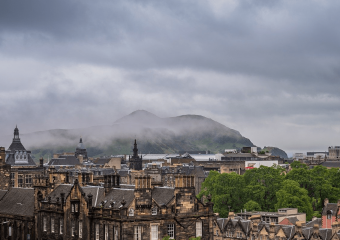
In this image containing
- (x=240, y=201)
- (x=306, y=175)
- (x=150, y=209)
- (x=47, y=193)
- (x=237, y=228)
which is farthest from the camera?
(x=306, y=175)

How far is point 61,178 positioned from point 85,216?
754 inches

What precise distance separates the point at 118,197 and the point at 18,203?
3069 cm

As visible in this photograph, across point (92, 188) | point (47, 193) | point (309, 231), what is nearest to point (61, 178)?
point (47, 193)

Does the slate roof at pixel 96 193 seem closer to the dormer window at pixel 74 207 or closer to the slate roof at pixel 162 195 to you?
the dormer window at pixel 74 207

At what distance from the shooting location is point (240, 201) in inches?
5782

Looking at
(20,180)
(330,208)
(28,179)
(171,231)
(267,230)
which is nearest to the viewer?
(171,231)

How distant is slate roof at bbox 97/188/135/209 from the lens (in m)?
80.2

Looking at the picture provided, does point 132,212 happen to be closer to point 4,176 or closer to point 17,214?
point 17,214

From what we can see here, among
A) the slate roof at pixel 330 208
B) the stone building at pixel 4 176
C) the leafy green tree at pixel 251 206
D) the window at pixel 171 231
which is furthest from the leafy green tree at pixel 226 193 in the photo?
the window at pixel 171 231

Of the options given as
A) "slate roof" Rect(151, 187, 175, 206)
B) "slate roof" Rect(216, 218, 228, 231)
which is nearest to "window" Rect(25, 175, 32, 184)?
"slate roof" Rect(216, 218, 228, 231)

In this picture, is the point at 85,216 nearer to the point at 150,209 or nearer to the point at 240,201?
the point at 150,209

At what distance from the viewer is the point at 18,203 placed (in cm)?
10588

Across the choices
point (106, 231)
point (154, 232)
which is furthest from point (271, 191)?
point (106, 231)

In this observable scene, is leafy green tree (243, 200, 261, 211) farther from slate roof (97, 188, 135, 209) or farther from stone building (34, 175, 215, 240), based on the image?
slate roof (97, 188, 135, 209)
